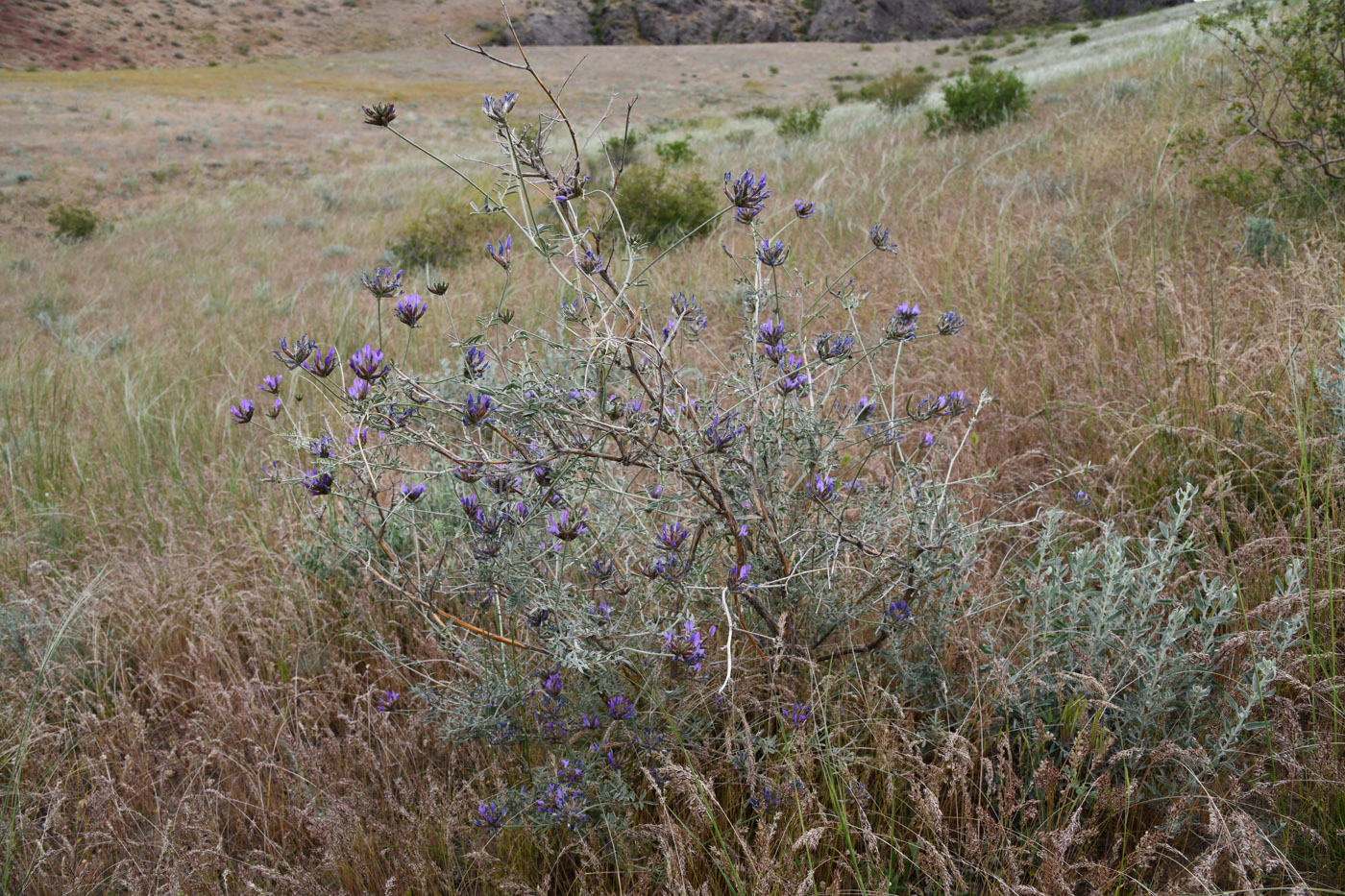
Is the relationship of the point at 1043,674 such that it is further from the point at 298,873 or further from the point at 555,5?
the point at 555,5

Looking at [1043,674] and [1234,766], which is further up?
[1043,674]

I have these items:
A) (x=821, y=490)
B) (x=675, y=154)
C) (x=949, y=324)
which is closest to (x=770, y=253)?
(x=949, y=324)

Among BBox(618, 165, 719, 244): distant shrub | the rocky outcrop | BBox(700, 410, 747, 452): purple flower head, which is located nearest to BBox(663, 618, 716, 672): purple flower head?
BBox(700, 410, 747, 452): purple flower head

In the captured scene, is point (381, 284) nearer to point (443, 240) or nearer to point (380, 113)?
point (380, 113)

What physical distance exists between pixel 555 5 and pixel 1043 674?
78433 millimetres

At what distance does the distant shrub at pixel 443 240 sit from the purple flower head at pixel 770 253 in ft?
19.7

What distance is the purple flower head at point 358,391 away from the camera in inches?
49.8

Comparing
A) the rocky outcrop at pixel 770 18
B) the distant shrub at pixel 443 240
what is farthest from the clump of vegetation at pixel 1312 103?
the rocky outcrop at pixel 770 18

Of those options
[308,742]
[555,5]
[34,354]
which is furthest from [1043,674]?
[555,5]

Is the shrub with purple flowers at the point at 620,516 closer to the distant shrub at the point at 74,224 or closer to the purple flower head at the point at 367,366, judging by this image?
the purple flower head at the point at 367,366

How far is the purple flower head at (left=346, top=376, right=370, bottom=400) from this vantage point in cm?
126

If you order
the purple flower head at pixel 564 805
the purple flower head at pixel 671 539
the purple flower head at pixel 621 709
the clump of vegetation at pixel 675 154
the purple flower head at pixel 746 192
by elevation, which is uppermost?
the clump of vegetation at pixel 675 154

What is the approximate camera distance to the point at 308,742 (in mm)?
1689

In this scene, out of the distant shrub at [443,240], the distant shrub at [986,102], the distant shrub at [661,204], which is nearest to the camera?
the distant shrub at [661,204]
